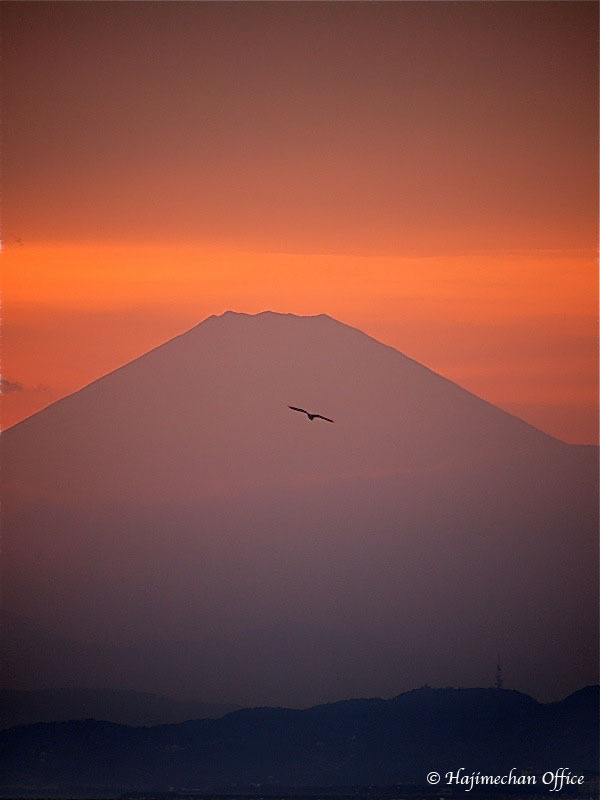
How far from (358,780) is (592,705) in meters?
10.4

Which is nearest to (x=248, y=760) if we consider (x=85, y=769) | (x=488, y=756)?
(x=85, y=769)

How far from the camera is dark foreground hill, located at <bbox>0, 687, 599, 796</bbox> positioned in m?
58.6

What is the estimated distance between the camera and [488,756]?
6444 centimetres

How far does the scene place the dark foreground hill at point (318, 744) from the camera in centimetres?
5859

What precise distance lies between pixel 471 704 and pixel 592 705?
816 centimetres

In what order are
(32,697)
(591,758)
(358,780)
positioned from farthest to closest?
(32,697), (358,780), (591,758)

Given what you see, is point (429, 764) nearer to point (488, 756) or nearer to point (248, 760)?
point (488, 756)

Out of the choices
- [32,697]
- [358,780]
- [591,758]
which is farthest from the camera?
[32,697]

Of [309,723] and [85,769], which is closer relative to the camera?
[85,769]

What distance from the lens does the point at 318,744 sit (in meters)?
62.2

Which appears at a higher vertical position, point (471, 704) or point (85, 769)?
Answer: point (471, 704)

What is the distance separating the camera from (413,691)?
2409 inches

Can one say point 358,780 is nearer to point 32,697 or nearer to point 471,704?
point 471,704

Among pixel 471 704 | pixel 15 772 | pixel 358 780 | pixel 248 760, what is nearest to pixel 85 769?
pixel 15 772
